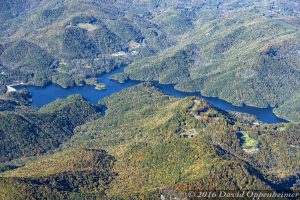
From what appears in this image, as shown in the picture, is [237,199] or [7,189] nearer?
[237,199]

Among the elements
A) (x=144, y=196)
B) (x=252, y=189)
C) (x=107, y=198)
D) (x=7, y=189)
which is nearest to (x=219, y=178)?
(x=252, y=189)

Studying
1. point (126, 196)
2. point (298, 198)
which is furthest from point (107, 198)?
point (298, 198)

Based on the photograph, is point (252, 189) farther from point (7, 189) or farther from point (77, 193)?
point (7, 189)

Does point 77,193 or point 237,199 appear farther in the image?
point 77,193

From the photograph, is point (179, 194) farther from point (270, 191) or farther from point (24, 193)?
point (24, 193)

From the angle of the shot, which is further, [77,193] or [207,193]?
[77,193]

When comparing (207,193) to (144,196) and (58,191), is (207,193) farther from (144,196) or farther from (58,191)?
(58,191)

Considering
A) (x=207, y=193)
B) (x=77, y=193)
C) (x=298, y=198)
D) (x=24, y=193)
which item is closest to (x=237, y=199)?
(x=207, y=193)
